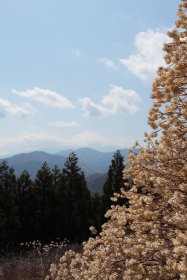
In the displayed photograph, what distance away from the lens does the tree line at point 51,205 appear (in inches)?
1258

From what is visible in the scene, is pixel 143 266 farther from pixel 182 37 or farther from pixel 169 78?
pixel 182 37

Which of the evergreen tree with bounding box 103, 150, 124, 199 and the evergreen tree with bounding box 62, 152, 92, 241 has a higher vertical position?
the evergreen tree with bounding box 103, 150, 124, 199

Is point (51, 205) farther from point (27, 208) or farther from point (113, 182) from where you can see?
point (113, 182)

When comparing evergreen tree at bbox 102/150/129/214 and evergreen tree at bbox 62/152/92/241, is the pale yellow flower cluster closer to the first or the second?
evergreen tree at bbox 102/150/129/214

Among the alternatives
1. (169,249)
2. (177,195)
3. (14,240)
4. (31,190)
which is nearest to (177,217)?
(177,195)

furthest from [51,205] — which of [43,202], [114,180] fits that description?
[114,180]

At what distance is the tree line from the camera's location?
3194cm

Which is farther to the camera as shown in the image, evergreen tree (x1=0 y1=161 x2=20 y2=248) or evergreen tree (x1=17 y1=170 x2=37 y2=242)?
evergreen tree (x1=17 y1=170 x2=37 y2=242)

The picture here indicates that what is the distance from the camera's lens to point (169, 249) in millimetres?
4039

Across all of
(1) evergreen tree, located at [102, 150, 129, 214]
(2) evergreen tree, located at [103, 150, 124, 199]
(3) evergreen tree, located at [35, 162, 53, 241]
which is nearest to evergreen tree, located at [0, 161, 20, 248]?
(3) evergreen tree, located at [35, 162, 53, 241]

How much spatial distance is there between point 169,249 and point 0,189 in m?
29.6

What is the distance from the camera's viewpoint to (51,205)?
112ft

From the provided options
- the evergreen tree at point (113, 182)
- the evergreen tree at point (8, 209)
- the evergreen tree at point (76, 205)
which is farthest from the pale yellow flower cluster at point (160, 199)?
the evergreen tree at point (76, 205)

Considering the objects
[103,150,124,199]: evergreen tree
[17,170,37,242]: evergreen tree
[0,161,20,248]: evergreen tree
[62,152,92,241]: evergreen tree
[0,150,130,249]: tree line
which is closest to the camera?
[0,161,20,248]: evergreen tree
